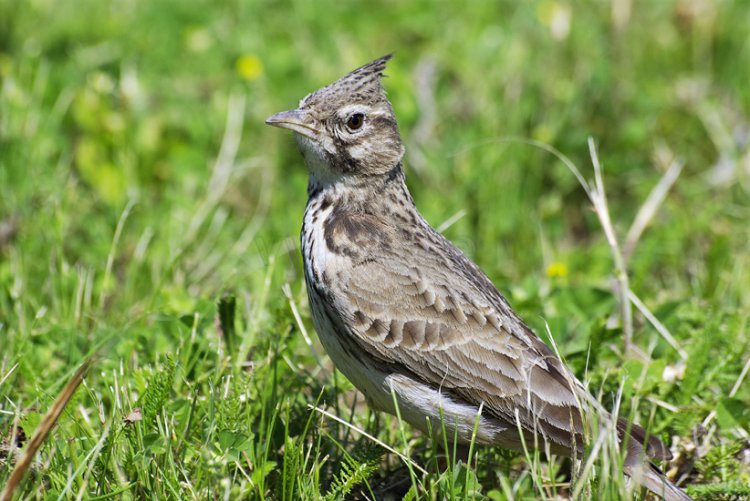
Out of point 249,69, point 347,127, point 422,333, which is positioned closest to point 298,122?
point 347,127

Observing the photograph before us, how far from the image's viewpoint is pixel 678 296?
5953 millimetres

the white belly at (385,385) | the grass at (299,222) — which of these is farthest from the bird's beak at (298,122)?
the grass at (299,222)

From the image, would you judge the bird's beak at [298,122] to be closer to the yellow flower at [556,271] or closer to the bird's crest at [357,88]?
the bird's crest at [357,88]

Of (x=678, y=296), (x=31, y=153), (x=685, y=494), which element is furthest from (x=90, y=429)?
(x=678, y=296)

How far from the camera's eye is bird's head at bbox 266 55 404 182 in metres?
4.64

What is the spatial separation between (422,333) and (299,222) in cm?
240

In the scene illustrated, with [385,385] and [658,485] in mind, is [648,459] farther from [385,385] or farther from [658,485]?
[385,385]

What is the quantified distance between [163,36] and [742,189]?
4.60m

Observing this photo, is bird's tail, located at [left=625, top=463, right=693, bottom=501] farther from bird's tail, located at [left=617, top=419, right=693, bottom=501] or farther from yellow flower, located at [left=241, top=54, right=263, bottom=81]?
yellow flower, located at [left=241, top=54, right=263, bottom=81]

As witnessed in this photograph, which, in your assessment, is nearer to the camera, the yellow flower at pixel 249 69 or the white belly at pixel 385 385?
the white belly at pixel 385 385

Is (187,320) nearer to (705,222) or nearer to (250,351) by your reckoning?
(250,351)

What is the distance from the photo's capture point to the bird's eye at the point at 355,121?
4656mm

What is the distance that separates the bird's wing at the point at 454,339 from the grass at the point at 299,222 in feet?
0.79

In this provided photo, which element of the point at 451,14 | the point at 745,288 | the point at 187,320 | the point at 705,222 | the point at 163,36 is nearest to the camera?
the point at 187,320
